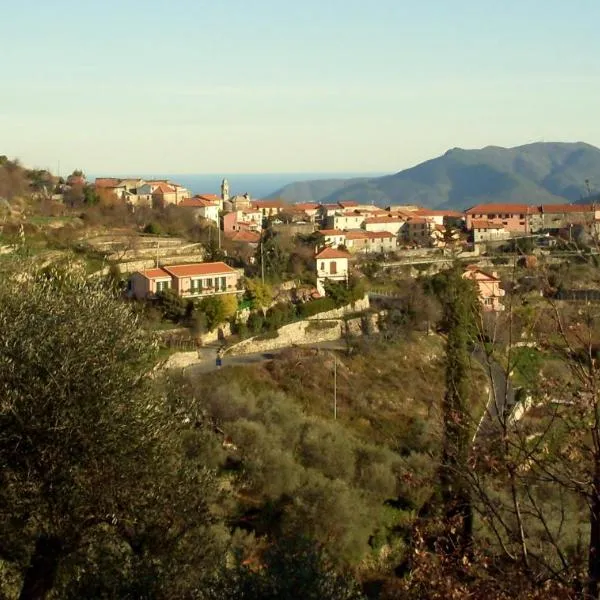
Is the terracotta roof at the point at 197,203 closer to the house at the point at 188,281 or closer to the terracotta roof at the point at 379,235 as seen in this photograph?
the terracotta roof at the point at 379,235

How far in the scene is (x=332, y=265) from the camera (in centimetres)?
3516

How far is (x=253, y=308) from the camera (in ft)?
96.1

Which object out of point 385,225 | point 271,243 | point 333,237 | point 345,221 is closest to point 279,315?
point 271,243

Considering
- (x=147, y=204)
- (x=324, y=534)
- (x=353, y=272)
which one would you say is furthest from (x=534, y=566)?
(x=147, y=204)

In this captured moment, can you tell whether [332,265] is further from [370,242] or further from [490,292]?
[370,242]

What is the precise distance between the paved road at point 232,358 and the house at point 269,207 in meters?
28.4

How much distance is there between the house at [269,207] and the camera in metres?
57.2

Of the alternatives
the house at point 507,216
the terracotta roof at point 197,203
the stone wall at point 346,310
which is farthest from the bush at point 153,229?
the house at point 507,216

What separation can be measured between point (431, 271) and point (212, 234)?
39.9 feet

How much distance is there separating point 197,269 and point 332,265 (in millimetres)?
7991

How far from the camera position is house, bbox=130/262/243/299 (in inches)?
1103

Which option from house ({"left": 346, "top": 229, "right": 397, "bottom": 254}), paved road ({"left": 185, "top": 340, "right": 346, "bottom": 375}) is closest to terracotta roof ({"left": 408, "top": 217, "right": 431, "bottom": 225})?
house ({"left": 346, "top": 229, "right": 397, "bottom": 254})

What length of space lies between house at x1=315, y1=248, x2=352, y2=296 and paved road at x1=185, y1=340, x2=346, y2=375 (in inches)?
252

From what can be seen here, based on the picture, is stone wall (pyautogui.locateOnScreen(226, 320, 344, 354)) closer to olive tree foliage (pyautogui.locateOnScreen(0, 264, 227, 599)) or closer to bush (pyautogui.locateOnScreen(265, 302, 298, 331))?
bush (pyautogui.locateOnScreen(265, 302, 298, 331))
